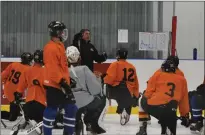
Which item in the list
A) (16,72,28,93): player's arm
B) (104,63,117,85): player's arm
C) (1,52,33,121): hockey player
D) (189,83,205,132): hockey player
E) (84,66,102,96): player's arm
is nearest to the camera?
(84,66,102,96): player's arm

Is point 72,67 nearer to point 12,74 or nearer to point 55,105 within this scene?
point 55,105

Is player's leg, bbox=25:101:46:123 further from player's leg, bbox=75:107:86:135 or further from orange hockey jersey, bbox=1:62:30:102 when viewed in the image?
orange hockey jersey, bbox=1:62:30:102

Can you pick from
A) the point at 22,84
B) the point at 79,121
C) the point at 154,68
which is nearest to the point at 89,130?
the point at 79,121

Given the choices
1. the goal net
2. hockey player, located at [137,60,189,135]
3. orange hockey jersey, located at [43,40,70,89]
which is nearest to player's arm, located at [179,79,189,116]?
hockey player, located at [137,60,189,135]

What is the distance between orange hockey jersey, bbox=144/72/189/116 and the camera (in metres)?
3.88

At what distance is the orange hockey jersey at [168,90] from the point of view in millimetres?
3875

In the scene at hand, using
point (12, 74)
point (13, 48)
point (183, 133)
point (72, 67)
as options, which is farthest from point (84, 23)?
point (72, 67)

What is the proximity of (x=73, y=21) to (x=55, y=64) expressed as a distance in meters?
3.65

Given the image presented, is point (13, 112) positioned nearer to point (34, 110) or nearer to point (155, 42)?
point (34, 110)

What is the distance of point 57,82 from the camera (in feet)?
11.5

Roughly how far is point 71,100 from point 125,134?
1.23 m

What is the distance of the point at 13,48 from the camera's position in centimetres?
707

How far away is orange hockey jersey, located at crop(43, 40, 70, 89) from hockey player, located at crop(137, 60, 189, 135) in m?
0.76

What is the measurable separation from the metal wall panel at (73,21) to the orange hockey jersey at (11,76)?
205cm
